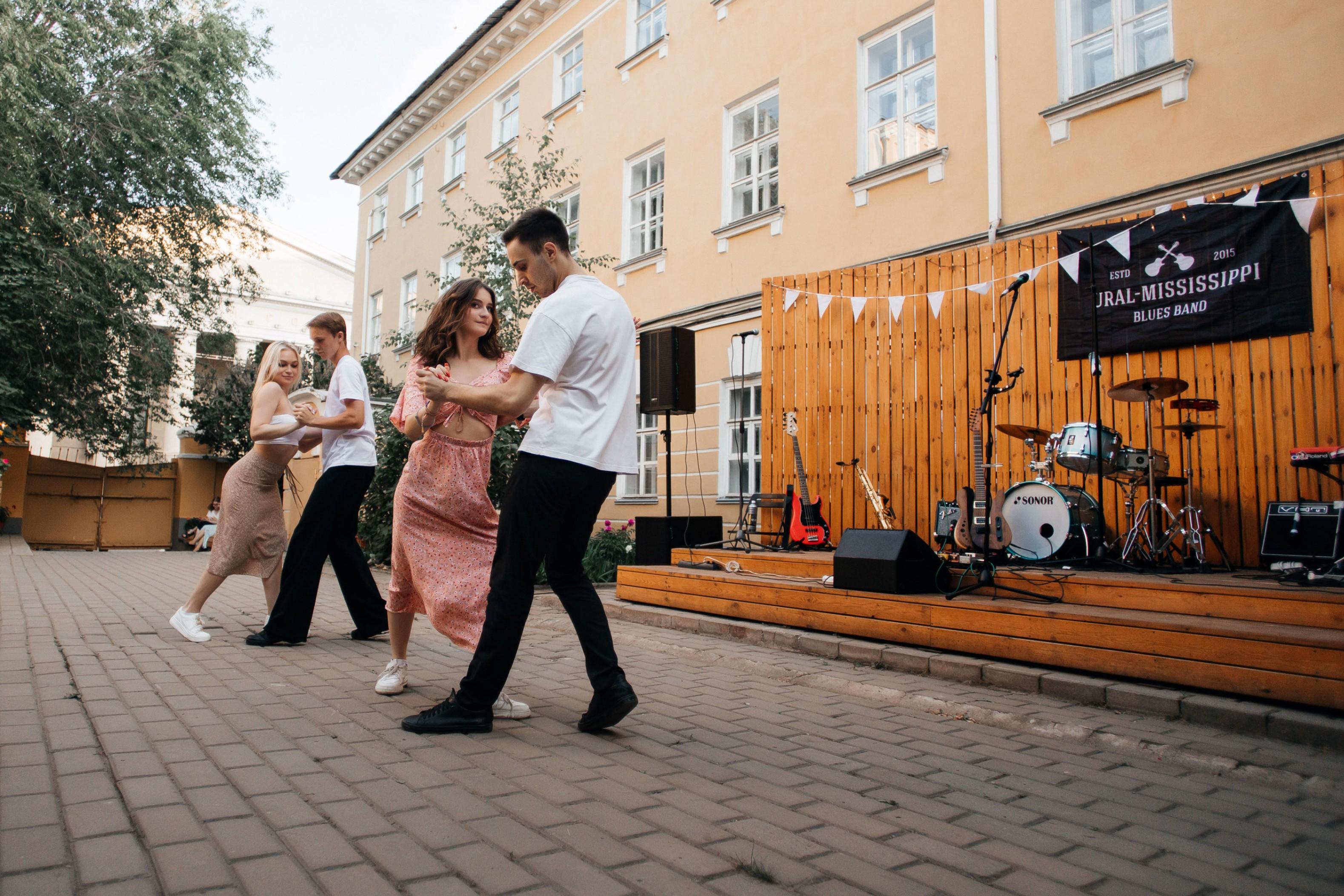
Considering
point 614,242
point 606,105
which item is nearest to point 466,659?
point 614,242

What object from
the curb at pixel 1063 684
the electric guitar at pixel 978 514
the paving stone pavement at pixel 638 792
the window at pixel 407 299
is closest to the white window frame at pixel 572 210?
the window at pixel 407 299

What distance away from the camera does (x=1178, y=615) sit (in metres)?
4.42

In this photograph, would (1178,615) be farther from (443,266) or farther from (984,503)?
(443,266)

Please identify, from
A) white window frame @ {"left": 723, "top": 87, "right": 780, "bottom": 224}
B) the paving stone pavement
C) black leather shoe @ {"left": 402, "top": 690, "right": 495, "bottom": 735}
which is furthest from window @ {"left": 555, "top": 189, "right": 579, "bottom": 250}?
black leather shoe @ {"left": 402, "top": 690, "right": 495, "bottom": 735}

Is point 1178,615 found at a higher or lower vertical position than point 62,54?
lower

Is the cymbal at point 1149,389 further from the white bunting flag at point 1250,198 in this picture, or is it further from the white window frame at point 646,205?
the white window frame at point 646,205

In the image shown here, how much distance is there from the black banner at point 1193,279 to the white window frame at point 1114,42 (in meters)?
1.52

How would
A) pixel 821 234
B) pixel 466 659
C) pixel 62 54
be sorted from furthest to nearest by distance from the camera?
pixel 62 54 → pixel 821 234 → pixel 466 659

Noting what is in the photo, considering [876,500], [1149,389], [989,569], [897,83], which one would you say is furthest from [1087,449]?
[897,83]

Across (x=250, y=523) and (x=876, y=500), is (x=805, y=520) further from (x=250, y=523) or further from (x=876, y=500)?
(x=250, y=523)

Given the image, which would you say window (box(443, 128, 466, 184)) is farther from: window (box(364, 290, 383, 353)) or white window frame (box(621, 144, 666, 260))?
white window frame (box(621, 144, 666, 260))

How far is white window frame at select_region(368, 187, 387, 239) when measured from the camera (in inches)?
880

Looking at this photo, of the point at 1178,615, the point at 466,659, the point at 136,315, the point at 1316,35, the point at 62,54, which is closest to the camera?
the point at 1178,615

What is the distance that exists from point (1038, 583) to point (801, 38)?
7903 mm
